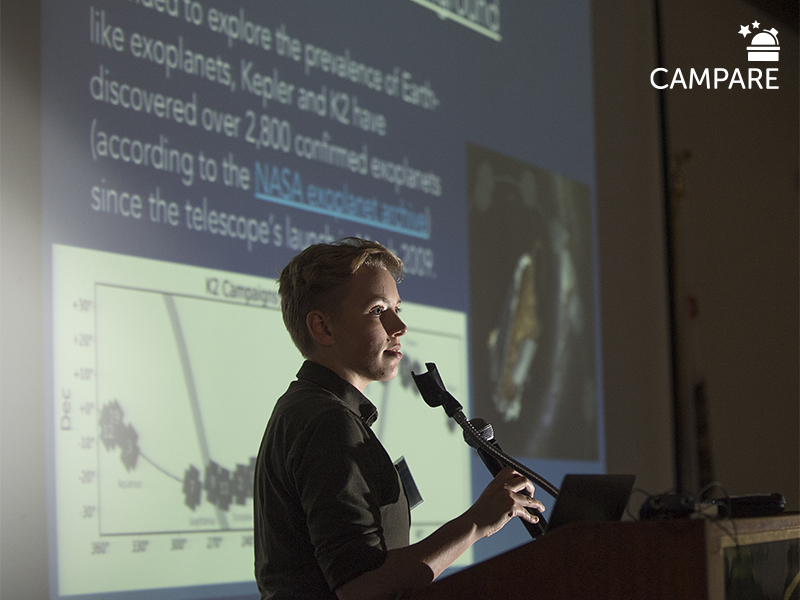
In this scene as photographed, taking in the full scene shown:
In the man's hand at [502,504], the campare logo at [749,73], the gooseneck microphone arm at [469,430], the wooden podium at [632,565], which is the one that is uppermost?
the campare logo at [749,73]

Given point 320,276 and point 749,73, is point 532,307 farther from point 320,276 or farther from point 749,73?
point 749,73

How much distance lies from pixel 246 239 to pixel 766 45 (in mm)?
5048

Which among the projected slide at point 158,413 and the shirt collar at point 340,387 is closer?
the shirt collar at point 340,387

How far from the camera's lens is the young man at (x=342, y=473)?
4.20 ft

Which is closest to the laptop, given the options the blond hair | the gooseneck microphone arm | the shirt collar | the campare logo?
the gooseneck microphone arm

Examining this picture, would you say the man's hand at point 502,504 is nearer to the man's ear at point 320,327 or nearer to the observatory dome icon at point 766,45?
the man's ear at point 320,327

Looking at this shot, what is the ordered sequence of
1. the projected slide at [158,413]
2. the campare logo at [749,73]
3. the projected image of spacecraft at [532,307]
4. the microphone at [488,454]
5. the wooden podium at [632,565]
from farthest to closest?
the campare logo at [749,73], the projected image of spacecraft at [532,307], the projected slide at [158,413], the microphone at [488,454], the wooden podium at [632,565]

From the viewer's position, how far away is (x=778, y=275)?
614cm

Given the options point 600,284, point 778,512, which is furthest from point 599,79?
point 778,512

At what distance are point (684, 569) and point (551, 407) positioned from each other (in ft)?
8.34

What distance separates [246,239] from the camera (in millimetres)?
2520

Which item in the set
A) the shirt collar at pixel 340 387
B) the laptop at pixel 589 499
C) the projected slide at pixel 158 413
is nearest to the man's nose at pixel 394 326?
the shirt collar at pixel 340 387

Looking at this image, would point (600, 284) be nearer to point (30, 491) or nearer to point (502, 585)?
point (30, 491)

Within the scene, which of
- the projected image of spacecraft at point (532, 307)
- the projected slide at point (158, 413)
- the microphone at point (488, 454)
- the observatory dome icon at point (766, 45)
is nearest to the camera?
the microphone at point (488, 454)
